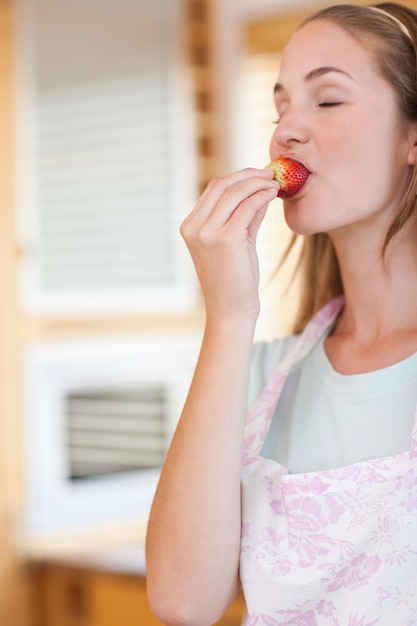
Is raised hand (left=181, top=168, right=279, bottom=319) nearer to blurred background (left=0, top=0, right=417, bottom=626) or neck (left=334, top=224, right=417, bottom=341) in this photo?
neck (left=334, top=224, right=417, bottom=341)

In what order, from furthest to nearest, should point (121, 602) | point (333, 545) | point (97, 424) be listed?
point (97, 424), point (121, 602), point (333, 545)

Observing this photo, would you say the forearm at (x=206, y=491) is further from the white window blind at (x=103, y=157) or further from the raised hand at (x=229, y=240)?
the white window blind at (x=103, y=157)

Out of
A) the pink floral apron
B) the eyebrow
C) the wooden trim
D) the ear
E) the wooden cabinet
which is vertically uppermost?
the wooden trim

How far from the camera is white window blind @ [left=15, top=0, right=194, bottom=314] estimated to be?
3.10 m

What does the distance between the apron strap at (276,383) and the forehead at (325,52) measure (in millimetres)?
373

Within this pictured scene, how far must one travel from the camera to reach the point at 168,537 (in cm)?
127

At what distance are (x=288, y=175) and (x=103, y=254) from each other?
204 cm

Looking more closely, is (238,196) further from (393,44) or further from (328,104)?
(393,44)

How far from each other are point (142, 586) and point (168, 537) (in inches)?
63.0

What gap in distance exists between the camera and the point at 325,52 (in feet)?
4.27

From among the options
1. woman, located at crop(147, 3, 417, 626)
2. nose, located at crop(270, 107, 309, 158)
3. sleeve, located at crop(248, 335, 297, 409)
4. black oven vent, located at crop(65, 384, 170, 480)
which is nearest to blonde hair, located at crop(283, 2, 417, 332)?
woman, located at crop(147, 3, 417, 626)

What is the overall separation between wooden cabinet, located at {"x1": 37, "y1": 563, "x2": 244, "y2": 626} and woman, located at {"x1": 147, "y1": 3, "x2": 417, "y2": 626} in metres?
1.40

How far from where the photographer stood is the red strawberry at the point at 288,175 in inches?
49.9

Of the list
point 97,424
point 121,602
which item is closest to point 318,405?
point 121,602
